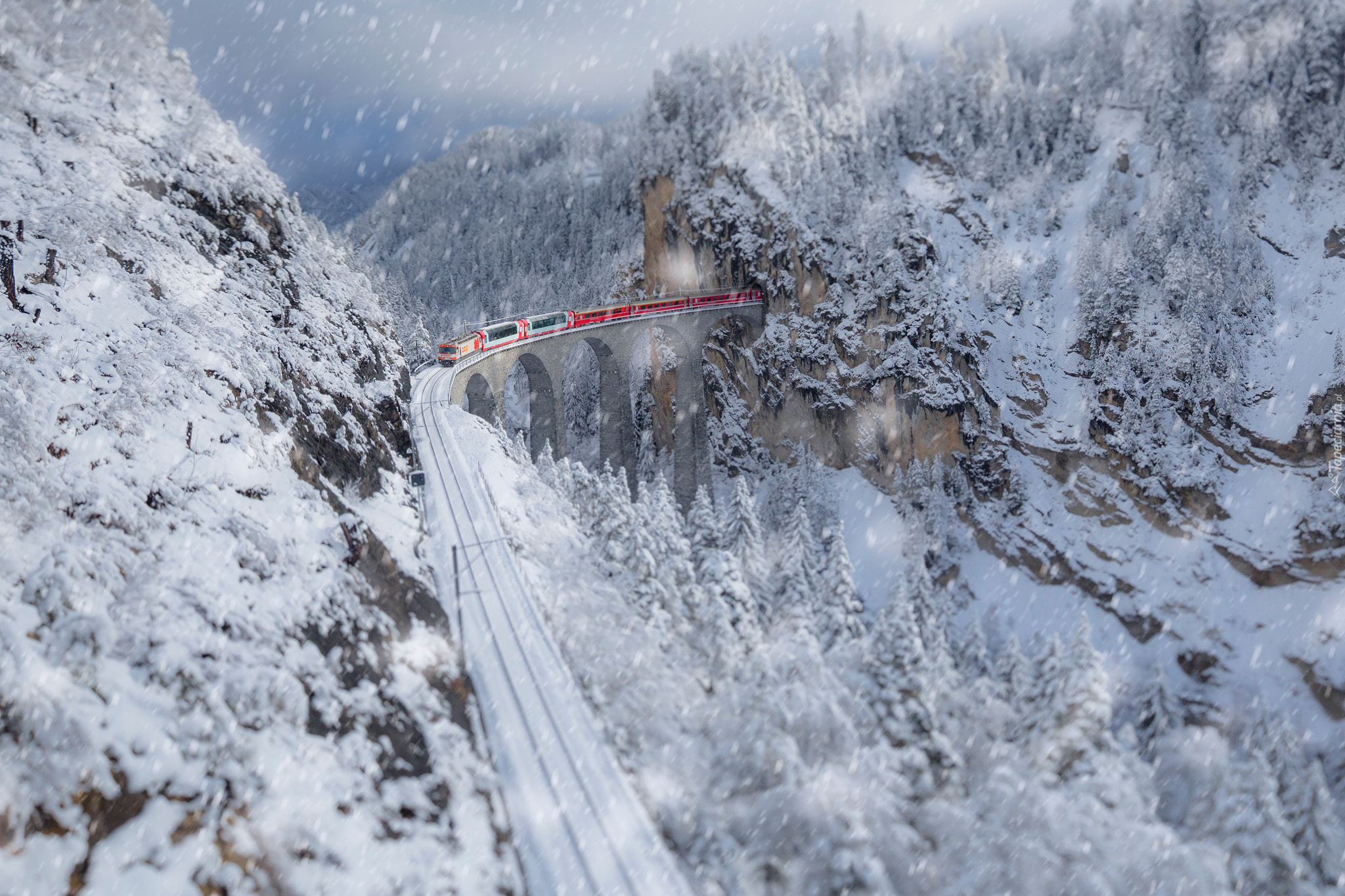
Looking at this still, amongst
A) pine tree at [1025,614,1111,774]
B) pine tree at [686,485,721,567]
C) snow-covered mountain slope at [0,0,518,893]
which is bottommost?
pine tree at [1025,614,1111,774]

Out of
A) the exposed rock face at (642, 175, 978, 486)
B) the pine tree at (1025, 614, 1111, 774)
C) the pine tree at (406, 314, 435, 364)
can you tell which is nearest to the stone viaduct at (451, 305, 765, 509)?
the exposed rock face at (642, 175, 978, 486)

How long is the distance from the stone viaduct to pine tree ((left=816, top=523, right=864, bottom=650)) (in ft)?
87.5

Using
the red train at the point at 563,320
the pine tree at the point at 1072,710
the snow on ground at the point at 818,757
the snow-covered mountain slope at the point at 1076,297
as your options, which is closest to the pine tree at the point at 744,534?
the snow on ground at the point at 818,757

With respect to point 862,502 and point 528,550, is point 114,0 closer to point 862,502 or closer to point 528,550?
point 528,550

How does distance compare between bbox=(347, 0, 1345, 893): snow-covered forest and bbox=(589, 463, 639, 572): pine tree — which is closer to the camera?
bbox=(347, 0, 1345, 893): snow-covered forest

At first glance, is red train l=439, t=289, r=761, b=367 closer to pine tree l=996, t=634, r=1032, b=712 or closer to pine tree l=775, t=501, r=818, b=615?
pine tree l=775, t=501, r=818, b=615

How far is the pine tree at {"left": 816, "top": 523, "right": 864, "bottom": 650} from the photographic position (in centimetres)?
2384

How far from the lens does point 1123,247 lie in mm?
50812

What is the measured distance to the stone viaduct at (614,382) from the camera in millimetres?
48594

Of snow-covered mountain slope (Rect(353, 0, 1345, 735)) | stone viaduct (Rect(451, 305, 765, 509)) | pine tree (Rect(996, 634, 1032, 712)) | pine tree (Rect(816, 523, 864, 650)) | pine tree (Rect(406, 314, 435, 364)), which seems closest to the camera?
pine tree (Rect(996, 634, 1032, 712))

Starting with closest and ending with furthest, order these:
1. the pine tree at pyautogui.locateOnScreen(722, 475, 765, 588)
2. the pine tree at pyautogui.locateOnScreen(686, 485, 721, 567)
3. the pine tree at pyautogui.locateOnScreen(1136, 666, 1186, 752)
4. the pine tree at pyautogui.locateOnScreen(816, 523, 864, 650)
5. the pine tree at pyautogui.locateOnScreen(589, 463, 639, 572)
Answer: the pine tree at pyautogui.locateOnScreen(816, 523, 864, 650)
the pine tree at pyautogui.locateOnScreen(589, 463, 639, 572)
the pine tree at pyautogui.locateOnScreen(1136, 666, 1186, 752)
the pine tree at pyautogui.locateOnScreen(722, 475, 765, 588)
the pine tree at pyautogui.locateOnScreen(686, 485, 721, 567)

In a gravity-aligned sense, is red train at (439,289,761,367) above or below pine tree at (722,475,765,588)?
above

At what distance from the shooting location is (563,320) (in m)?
51.1

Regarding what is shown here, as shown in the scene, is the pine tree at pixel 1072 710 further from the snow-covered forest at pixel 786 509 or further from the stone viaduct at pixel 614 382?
the stone viaduct at pixel 614 382
